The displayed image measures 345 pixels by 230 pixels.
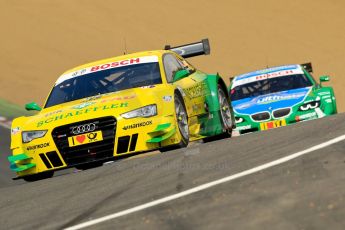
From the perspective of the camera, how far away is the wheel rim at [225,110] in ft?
42.0

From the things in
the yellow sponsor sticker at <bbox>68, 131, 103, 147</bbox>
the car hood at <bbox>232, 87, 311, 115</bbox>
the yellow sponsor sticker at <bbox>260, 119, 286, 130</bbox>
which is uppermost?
the yellow sponsor sticker at <bbox>68, 131, 103, 147</bbox>

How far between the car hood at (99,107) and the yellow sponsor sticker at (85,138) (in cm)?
18

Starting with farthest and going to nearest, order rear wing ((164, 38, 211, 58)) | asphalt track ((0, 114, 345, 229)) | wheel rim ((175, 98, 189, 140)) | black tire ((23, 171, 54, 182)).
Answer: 1. rear wing ((164, 38, 211, 58))
2. black tire ((23, 171, 54, 182))
3. wheel rim ((175, 98, 189, 140))
4. asphalt track ((0, 114, 345, 229))

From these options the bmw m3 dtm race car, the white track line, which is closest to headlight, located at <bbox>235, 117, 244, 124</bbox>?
the bmw m3 dtm race car

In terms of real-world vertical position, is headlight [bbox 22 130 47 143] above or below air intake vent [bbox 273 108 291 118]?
above

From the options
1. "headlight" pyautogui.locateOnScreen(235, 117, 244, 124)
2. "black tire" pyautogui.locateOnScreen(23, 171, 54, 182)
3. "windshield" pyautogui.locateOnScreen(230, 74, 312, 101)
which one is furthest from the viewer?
"windshield" pyautogui.locateOnScreen(230, 74, 312, 101)

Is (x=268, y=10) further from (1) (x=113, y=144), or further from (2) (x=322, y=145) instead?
(2) (x=322, y=145)

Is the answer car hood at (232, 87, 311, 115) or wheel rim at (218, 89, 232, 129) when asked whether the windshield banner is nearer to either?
wheel rim at (218, 89, 232, 129)

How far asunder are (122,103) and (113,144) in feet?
1.64

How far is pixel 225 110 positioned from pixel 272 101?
1808 millimetres

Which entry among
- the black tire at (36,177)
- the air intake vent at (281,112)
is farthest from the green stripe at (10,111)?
the black tire at (36,177)

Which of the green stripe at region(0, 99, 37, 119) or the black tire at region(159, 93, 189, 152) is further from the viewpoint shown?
the green stripe at region(0, 99, 37, 119)

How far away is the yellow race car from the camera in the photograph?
32.9 ft

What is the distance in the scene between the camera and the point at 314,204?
530 centimetres
